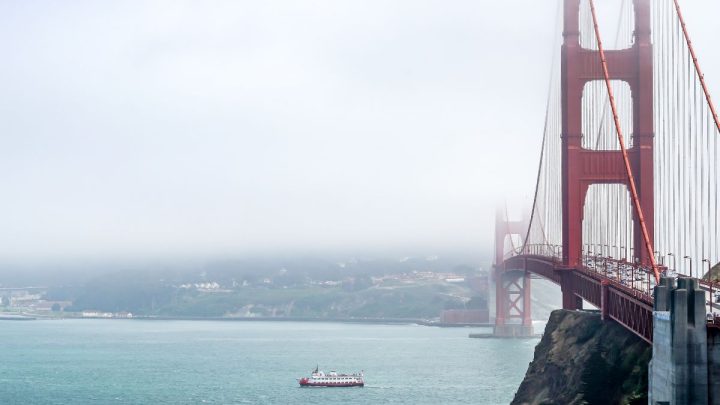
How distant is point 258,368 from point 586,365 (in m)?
70.7

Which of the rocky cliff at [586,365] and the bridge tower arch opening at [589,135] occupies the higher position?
the bridge tower arch opening at [589,135]

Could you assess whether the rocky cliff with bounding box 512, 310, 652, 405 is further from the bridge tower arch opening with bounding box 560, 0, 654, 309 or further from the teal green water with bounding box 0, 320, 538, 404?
the teal green water with bounding box 0, 320, 538, 404

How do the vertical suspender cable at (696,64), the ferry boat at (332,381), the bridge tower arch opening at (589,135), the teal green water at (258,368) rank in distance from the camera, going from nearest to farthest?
the vertical suspender cable at (696,64), the bridge tower arch opening at (589,135), the teal green water at (258,368), the ferry boat at (332,381)

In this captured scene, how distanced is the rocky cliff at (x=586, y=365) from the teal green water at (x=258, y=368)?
24.9 meters

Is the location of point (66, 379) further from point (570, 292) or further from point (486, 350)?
point (570, 292)

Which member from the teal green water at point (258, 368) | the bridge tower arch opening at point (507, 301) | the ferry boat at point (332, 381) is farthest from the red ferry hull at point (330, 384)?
the bridge tower arch opening at point (507, 301)

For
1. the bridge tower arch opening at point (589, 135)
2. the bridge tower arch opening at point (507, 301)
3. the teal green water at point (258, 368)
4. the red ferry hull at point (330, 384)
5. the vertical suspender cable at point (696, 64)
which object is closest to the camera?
the vertical suspender cable at point (696, 64)

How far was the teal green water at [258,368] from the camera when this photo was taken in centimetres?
8769

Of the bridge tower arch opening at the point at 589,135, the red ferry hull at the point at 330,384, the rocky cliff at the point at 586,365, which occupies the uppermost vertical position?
the bridge tower arch opening at the point at 589,135

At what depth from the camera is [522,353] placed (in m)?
119

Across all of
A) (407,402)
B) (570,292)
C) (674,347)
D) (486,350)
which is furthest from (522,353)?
(674,347)

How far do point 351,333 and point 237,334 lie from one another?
17231 mm

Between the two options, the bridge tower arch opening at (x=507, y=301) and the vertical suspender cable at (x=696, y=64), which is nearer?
the vertical suspender cable at (x=696, y=64)

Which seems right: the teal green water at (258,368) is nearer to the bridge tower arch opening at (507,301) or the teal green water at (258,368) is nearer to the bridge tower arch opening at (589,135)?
the bridge tower arch opening at (507,301)
